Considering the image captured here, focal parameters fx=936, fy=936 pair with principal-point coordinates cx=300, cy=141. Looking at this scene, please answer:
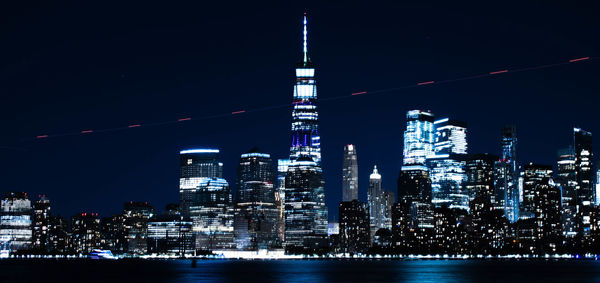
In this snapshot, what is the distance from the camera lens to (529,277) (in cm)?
15400

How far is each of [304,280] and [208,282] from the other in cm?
1507

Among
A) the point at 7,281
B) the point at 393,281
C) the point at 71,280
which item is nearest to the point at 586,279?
the point at 393,281

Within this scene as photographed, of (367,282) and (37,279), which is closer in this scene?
(367,282)

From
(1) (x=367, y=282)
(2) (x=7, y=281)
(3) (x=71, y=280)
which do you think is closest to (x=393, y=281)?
(1) (x=367, y=282)

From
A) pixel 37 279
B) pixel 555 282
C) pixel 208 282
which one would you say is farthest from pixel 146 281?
pixel 555 282

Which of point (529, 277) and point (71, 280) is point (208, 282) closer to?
point (71, 280)

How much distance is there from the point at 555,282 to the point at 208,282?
52313mm

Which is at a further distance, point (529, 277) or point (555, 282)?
point (529, 277)

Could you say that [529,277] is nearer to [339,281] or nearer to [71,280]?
[339,281]

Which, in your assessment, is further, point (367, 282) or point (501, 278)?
point (501, 278)

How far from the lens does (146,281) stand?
141250 mm

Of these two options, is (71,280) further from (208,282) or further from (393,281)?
(393,281)

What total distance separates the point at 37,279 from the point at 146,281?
18748 millimetres

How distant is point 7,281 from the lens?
139500 millimetres
